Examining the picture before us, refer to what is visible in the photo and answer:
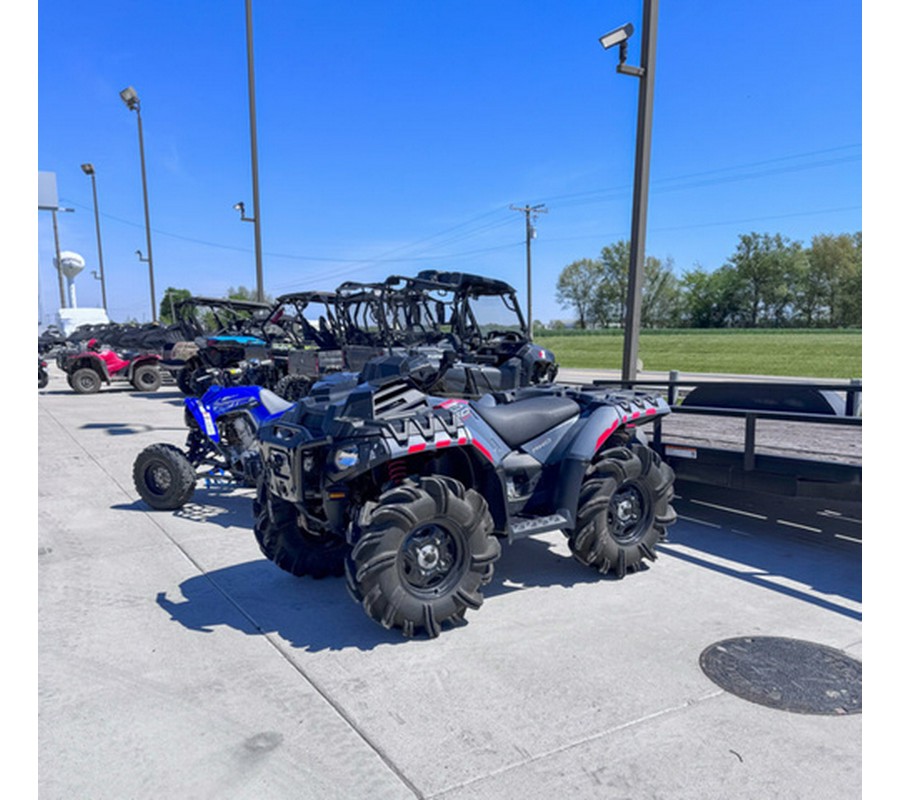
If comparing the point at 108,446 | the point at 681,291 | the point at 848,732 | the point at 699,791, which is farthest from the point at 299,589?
the point at 681,291

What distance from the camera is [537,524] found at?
168 inches

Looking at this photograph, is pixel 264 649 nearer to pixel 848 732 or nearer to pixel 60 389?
pixel 848 732

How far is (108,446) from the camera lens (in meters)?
10.1

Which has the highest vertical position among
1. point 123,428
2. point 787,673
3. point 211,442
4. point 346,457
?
point 346,457

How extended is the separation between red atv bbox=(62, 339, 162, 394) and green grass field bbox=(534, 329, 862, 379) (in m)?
20.8

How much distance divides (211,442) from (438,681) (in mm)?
4114

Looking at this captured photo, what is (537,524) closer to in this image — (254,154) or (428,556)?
(428,556)

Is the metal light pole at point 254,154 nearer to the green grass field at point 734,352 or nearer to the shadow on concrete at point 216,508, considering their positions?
the shadow on concrete at point 216,508

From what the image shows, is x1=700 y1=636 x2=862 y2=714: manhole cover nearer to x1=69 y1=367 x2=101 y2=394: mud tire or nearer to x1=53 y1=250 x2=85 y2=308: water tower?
x1=69 y1=367 x2=101 y2=394: mud tire

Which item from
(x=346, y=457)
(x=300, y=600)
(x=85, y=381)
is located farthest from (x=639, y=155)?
(x=85, y=381)

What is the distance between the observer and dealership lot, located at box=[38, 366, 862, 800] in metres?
2.65

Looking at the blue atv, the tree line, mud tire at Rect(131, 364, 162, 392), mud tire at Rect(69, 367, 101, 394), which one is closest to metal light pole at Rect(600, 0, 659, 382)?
the blue atv

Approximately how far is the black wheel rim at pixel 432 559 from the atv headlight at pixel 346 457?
1.71 feet

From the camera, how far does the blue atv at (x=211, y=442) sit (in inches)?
254
